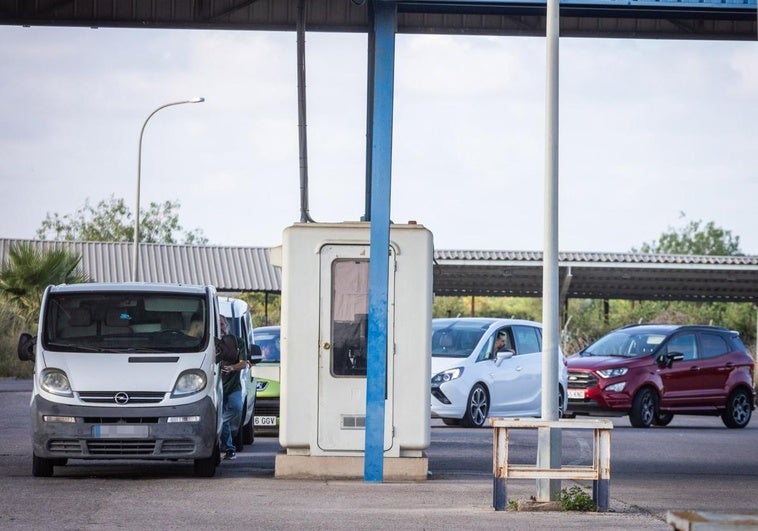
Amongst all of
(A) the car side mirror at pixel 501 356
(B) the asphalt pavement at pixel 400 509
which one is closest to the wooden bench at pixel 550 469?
(B) the asphalt pavement at pixel 400 509

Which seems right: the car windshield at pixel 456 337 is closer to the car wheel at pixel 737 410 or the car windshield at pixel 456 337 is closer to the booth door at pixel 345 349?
the car wheel at pixel 737 410

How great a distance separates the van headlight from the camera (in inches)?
549

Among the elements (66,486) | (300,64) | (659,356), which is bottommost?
(66,486)

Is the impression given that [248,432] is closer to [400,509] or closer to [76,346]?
[76,346]

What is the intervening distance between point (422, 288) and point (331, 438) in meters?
1.75

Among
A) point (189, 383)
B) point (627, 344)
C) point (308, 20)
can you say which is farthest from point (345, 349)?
point (627, 344)

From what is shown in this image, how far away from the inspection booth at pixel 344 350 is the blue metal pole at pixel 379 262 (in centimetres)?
26

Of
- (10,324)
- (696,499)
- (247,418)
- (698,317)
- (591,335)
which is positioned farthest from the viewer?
(698,317)

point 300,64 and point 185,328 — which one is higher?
point 300,64

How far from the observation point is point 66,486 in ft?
43.1

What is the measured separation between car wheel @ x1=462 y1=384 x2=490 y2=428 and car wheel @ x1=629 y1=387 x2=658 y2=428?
10.0 feet

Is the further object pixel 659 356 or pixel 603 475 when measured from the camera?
pixel 659 356

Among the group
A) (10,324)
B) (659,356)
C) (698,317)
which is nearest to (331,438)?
(659,356)

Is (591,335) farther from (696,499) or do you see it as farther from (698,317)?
(696,499)
